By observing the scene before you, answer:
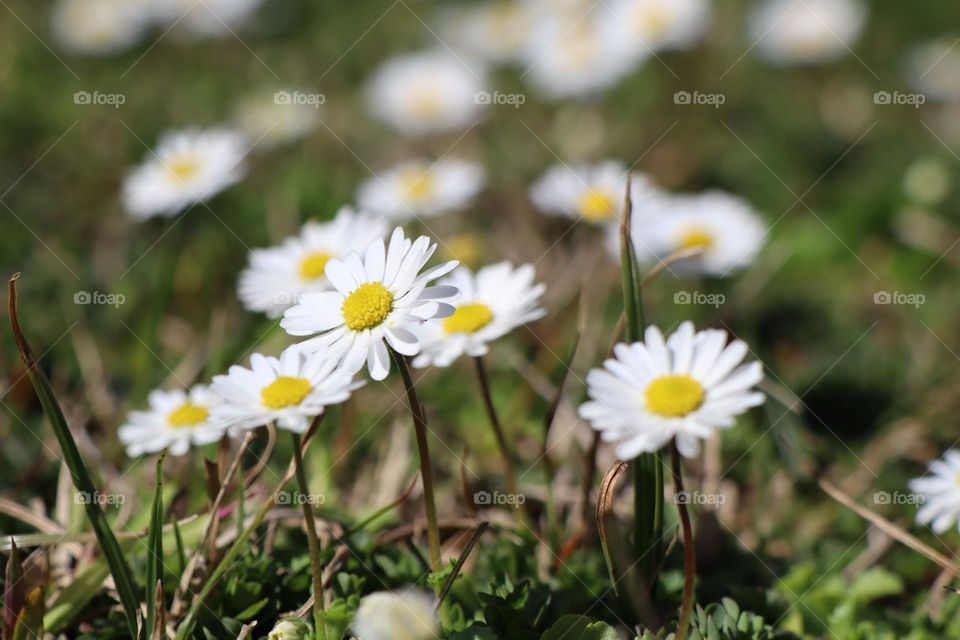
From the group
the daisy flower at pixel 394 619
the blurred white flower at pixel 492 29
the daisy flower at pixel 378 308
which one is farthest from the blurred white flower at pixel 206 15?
the daisy flower at pixel 394 619

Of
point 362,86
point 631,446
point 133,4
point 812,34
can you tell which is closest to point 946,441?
point 631,446

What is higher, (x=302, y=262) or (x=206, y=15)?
(x=206, y=15)

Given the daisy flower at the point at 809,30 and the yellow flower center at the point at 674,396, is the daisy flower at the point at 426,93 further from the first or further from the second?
the yellow flower center at the point at 674,396

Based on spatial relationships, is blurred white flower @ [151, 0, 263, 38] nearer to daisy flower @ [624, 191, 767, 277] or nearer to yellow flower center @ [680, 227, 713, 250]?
daisy flower @ [624, 191, 767, 277]

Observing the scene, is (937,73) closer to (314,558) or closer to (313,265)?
(313,265)

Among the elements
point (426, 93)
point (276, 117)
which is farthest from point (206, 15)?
point (426, 93)

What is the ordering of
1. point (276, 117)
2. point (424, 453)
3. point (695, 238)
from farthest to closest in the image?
point (276, 117)
point (695, 238)
point (424, 453)

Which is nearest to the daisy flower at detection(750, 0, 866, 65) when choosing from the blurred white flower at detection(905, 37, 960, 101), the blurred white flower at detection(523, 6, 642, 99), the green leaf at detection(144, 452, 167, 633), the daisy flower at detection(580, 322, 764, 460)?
the blurred white flower at detection(905, 37, 960, 101)
